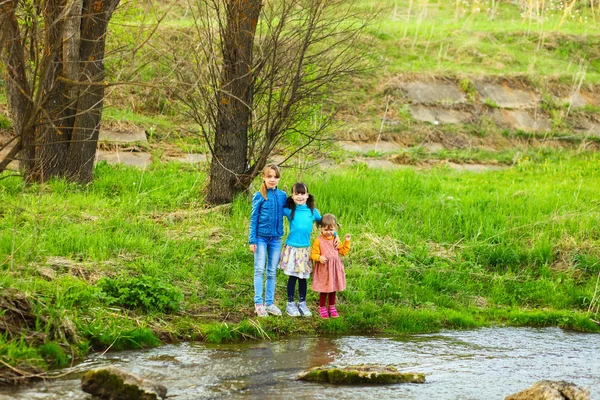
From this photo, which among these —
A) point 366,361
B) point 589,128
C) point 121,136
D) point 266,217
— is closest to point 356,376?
point 366,361

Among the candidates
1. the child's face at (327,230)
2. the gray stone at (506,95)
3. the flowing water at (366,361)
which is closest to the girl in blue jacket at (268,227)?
the child's face at (327,230)

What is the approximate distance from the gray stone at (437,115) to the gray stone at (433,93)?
25cm

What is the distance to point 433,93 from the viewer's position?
21.0m

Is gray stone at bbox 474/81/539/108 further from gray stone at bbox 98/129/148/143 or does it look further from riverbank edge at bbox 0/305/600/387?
riverbank edge at bbox 0/305/600/387

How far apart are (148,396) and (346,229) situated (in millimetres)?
6050

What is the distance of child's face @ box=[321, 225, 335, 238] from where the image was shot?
977 cm

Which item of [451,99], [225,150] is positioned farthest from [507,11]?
[225,150]

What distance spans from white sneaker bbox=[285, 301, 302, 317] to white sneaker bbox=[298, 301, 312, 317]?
0.16ft

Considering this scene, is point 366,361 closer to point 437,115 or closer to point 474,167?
point 474,167

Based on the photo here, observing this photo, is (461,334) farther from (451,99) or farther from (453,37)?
(453,37)

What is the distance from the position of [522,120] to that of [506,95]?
3.17 ft

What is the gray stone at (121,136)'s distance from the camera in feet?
54.0

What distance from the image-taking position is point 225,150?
13.1 metres

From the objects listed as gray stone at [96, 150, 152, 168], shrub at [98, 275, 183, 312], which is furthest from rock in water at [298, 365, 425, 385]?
gray stone at [96, 150, 152, 168]
